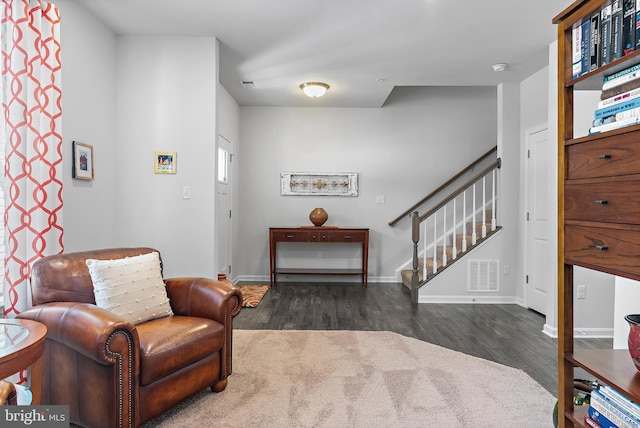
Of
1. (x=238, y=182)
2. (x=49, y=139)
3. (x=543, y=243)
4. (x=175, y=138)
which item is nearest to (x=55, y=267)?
(x=49, y=139)

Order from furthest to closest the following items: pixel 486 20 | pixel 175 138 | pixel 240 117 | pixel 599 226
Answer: pixel 240 117 < pixel 175 138 < pixel 486 20 < pixel 599 226

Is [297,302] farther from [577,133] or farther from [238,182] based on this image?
[577,133]

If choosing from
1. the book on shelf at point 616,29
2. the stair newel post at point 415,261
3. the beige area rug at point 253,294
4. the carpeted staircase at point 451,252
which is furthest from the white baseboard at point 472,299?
the book on shelf at point 616,29

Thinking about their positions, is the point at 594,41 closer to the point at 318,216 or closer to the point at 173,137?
the point at 173,137

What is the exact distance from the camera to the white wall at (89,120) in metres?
2.80

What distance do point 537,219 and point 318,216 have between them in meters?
2.84

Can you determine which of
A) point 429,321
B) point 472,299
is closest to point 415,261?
point 472,299

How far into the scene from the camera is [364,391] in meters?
2.31

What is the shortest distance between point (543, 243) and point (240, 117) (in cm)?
446

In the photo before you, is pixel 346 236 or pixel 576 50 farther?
pixel 346 236

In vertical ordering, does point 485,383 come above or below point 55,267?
below

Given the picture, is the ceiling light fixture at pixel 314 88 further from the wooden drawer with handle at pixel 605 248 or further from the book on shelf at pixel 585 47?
the wooden drawer with handle at pixel 605 248

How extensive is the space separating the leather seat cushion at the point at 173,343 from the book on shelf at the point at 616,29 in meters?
2.21

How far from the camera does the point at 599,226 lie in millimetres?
1390
